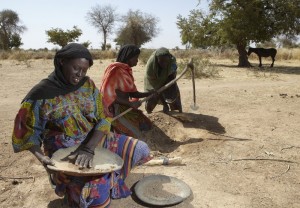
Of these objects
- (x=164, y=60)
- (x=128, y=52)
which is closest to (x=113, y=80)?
(x=128, y=52)

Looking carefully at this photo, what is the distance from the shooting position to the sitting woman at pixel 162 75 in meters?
4.68

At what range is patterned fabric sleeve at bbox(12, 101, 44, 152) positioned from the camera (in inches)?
85.0

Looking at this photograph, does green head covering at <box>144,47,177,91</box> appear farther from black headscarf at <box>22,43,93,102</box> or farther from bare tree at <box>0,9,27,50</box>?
bare tree at <box>0,9,27,50</box>

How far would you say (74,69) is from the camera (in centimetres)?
223

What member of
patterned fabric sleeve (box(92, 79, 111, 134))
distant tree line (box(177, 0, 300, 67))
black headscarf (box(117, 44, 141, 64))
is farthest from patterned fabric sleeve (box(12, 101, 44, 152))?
distant tree line (box(177, 0, 300, 67))

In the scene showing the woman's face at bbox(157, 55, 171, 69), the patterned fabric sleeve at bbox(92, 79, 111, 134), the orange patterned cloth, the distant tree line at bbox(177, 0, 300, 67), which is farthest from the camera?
the distant tree line at bbox(177, 0, 300, 67)

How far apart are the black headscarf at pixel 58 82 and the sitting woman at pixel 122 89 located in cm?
140

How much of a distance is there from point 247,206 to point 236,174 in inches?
22.4

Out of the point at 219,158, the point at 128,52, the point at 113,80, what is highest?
the point at 128,52

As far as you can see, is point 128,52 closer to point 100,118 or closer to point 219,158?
point 100,118

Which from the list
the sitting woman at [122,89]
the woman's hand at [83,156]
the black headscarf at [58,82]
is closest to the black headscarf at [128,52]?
the sitting woman at [122,89]

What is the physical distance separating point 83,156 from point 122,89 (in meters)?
1.86

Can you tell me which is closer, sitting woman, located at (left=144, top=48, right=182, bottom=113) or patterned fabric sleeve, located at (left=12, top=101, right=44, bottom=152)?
patterned fabric sleeve, located at (left=12, top=101, right=44, bottom=152)

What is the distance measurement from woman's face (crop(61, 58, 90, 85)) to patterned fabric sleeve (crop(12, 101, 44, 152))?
0.29m
